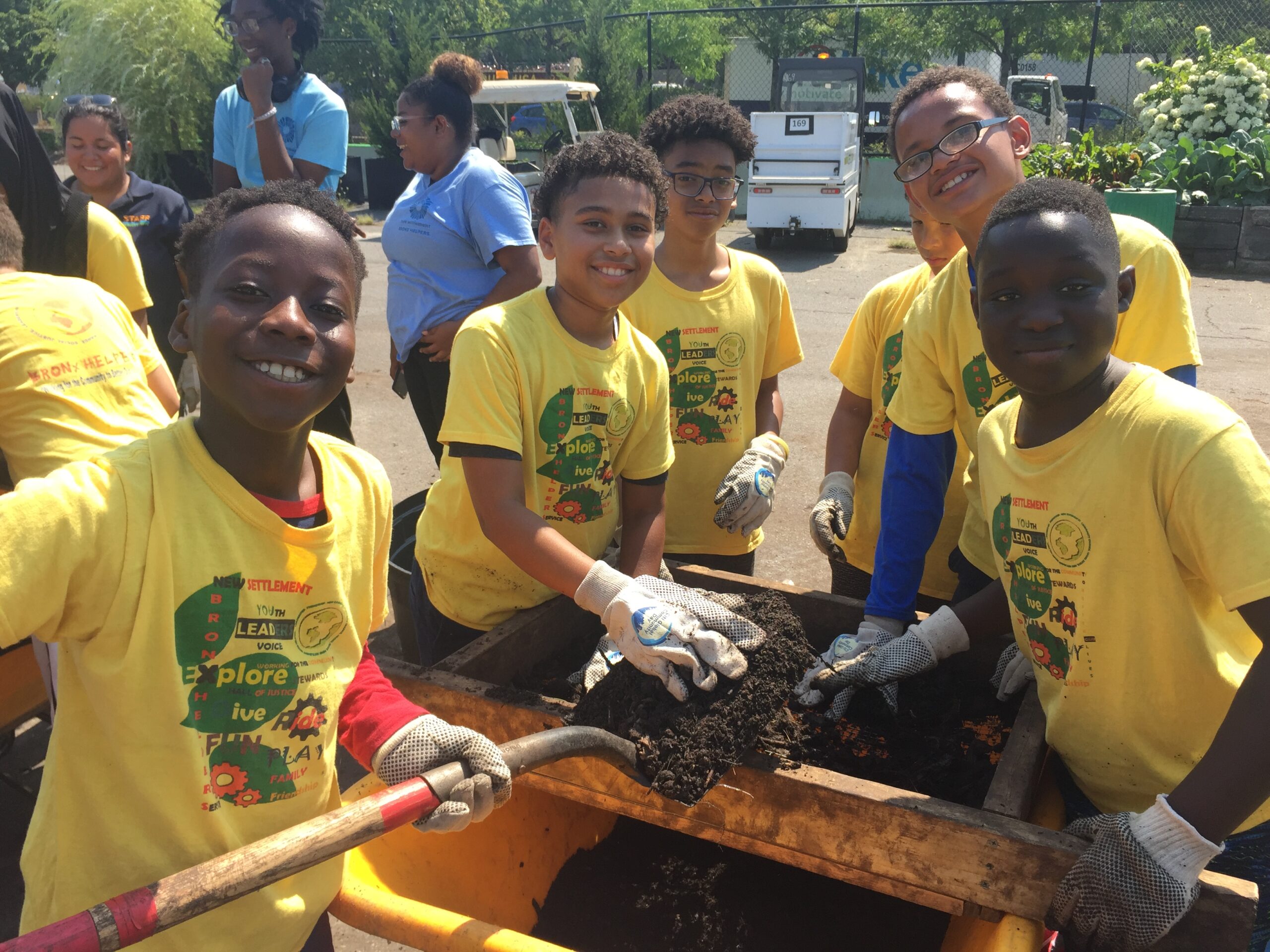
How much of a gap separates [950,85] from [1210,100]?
42.0ft

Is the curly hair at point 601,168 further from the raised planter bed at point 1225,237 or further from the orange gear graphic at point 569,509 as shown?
the raised planter bed at point 1225,237

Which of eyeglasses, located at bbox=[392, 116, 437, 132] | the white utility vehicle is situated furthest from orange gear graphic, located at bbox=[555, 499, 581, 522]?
the white utility vehicle

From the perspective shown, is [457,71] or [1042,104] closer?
[457,71]

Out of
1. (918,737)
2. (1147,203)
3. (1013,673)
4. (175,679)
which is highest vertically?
(1147,203)

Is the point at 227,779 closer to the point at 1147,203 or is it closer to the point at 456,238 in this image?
the point at 456,238

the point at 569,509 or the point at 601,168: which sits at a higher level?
the point at 601,168

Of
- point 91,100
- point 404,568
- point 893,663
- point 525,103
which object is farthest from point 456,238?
point 525,103

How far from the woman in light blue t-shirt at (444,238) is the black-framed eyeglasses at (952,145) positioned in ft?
5.88

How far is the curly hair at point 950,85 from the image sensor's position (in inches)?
103

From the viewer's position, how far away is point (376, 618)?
6.19ft

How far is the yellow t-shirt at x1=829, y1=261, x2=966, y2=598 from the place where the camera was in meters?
2.98

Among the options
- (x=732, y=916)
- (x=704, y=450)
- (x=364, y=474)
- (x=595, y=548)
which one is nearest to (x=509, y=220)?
(x=704, y=450)

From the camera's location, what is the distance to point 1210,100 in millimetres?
12805

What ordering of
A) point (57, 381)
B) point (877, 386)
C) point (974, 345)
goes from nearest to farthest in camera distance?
1. point (57, 381)
2. point (974, 345)
3. point (877, 386)
